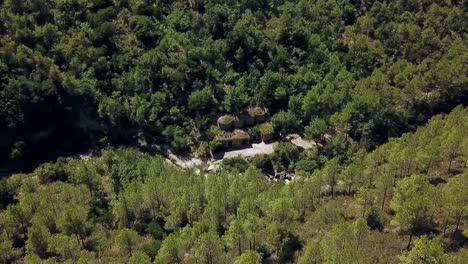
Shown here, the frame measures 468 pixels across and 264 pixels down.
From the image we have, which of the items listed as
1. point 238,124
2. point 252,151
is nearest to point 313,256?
point 252,151

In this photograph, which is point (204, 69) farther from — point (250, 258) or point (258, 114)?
point (250, 258)

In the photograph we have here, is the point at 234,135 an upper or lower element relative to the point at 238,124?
lower

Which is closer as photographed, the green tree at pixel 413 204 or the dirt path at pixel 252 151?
the green tree at pixel 413 204

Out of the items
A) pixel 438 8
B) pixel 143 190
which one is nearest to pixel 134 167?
pixel 143 190

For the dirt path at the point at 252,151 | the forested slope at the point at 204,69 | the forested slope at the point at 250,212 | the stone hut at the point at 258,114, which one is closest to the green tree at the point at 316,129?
the forested slope at the point at 204,69

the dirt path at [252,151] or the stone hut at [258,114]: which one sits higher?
the stone hut at [258,114]

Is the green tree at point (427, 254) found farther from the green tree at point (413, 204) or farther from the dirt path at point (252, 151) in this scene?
the dirt path at point (252, 151)

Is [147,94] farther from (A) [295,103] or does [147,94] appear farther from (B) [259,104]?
(A) [295,103]
